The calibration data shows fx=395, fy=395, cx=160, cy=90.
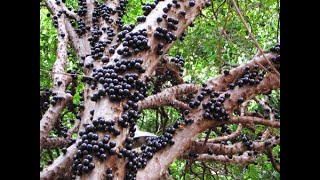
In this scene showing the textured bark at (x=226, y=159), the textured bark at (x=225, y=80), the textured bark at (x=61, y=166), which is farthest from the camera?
the textured bark at (x=226, y=159)

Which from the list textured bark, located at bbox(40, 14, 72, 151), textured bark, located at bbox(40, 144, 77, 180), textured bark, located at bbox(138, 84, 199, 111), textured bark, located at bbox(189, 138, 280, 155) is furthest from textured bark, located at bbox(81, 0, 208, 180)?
textured bark, located at bbox(189, 138, 280, 155)

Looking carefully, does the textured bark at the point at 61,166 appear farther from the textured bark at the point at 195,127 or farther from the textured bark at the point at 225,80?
the textured bark at the point at 225,80

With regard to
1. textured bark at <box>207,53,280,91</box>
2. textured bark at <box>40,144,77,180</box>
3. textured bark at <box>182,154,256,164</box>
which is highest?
textured bark at <box>207,53,280,91</box>

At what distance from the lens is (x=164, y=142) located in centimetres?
320

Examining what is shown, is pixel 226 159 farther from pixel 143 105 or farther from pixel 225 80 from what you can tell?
pixel 143 105

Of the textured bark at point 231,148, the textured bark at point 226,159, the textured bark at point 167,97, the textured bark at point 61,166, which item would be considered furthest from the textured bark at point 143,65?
the textured bark at point 226,159

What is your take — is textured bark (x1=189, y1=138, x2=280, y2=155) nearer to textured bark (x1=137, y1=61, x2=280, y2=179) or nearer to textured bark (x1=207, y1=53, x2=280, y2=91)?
textured bark (x1=137, y1=61, x2=280, y2=179)

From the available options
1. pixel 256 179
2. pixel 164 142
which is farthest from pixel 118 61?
pixel 256 179

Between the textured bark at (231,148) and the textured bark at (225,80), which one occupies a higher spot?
the textured bark at (225,80)

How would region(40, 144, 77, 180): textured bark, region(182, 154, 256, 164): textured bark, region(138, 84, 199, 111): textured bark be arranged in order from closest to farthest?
region(40, 144, 77, 180): textured bark
region(138, 84, 199, 111): textured bark
region(182, 154, 256, 164): textured bark

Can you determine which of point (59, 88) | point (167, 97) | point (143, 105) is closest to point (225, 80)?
point (167, 97)
